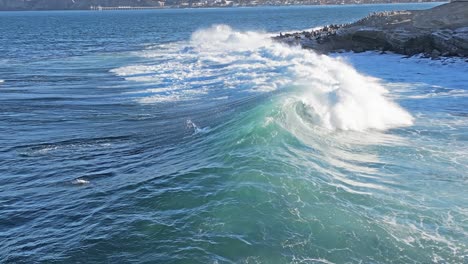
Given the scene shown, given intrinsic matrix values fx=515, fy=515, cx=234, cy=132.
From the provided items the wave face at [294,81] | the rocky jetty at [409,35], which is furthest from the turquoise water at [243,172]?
the rocky jetty at [409,35]

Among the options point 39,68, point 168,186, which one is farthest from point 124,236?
point 39,68

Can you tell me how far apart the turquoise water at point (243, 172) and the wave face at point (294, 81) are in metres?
0.12

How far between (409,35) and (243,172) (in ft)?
89.2

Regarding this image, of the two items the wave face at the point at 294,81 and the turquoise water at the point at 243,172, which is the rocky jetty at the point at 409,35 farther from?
the turquoise water at the point at 243,172

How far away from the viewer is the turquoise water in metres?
9.27

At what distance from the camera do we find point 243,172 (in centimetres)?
1247

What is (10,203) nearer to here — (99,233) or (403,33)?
(99,233)

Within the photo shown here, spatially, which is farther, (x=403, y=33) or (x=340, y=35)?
(x=340, y=35)

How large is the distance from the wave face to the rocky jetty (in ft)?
19.1

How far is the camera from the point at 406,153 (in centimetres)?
1385

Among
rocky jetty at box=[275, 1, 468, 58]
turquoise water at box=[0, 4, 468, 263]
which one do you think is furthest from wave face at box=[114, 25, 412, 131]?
rocky jetty at box=[275, 1, 468, 58]

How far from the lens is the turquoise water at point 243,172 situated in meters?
9.27

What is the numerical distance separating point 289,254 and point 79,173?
7.28 metres

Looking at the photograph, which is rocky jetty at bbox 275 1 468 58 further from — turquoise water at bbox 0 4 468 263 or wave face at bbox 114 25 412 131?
turquoise water at bbox 0 4 468 263
